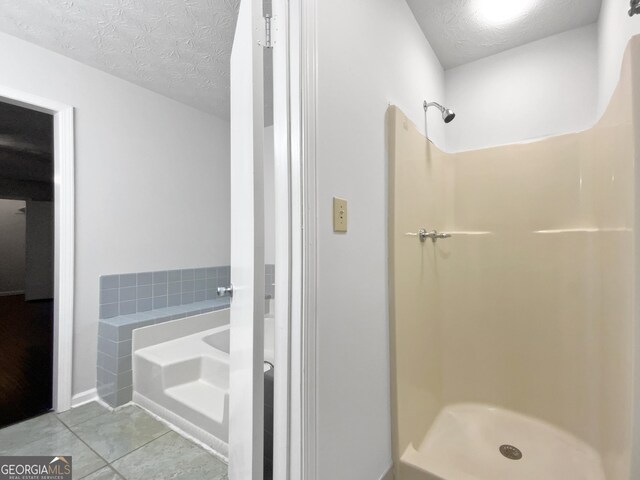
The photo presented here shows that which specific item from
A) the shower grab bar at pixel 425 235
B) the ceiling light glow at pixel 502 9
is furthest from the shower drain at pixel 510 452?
the ceiling light glow at pixel 502 9

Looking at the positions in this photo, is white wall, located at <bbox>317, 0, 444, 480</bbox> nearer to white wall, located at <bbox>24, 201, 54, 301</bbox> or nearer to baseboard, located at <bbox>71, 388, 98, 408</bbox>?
baseboard, located at <bbox>71, 388, 98, 408</bbox>

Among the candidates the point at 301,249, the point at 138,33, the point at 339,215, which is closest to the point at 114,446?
the point at 301,249

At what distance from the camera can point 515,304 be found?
64.2 inches

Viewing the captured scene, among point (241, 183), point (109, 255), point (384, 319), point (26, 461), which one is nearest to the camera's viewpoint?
point (241, 183)

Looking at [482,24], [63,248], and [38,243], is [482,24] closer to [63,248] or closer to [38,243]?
[63,248]

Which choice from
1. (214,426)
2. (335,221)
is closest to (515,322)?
(335,221)

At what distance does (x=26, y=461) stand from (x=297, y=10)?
2.26 m

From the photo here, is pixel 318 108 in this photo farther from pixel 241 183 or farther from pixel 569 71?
pixel 569 71

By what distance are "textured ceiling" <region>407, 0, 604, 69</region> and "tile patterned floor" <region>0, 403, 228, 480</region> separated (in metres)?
2.56

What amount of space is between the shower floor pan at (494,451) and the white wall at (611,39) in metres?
1.65

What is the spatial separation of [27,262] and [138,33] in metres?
5.14

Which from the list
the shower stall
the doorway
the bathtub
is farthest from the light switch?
the doorway

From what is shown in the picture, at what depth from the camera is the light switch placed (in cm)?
90

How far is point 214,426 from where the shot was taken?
1.46 metres
